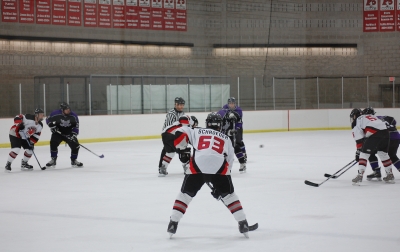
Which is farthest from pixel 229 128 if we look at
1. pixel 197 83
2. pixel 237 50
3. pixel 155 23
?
pixel 237 50

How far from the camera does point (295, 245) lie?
5.06m

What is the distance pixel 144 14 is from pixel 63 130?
1003 cm

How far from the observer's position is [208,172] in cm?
536

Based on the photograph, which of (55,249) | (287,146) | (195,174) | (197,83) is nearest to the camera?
(55,249)

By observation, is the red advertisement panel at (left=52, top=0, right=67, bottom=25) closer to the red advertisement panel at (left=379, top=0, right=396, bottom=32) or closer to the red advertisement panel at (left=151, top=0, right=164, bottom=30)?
the red advertisement panel at (left=151, top=0, right=164, bottom=30)

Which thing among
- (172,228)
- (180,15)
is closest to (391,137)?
(172,228)

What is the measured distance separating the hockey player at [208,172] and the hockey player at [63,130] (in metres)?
6.36

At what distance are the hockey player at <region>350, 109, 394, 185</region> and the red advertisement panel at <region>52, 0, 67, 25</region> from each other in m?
12.5

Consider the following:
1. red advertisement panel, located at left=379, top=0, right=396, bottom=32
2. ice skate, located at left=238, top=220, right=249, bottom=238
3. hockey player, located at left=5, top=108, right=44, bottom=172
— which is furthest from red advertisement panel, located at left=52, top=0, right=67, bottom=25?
ice skate, located at left=238, top=220, right=249, bottom=238

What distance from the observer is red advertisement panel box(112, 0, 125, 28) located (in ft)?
66.7

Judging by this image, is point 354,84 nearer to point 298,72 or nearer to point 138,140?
point 298,72

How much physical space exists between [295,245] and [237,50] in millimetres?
18401

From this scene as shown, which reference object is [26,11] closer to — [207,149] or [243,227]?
[207,149]

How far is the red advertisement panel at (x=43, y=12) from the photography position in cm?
1879
